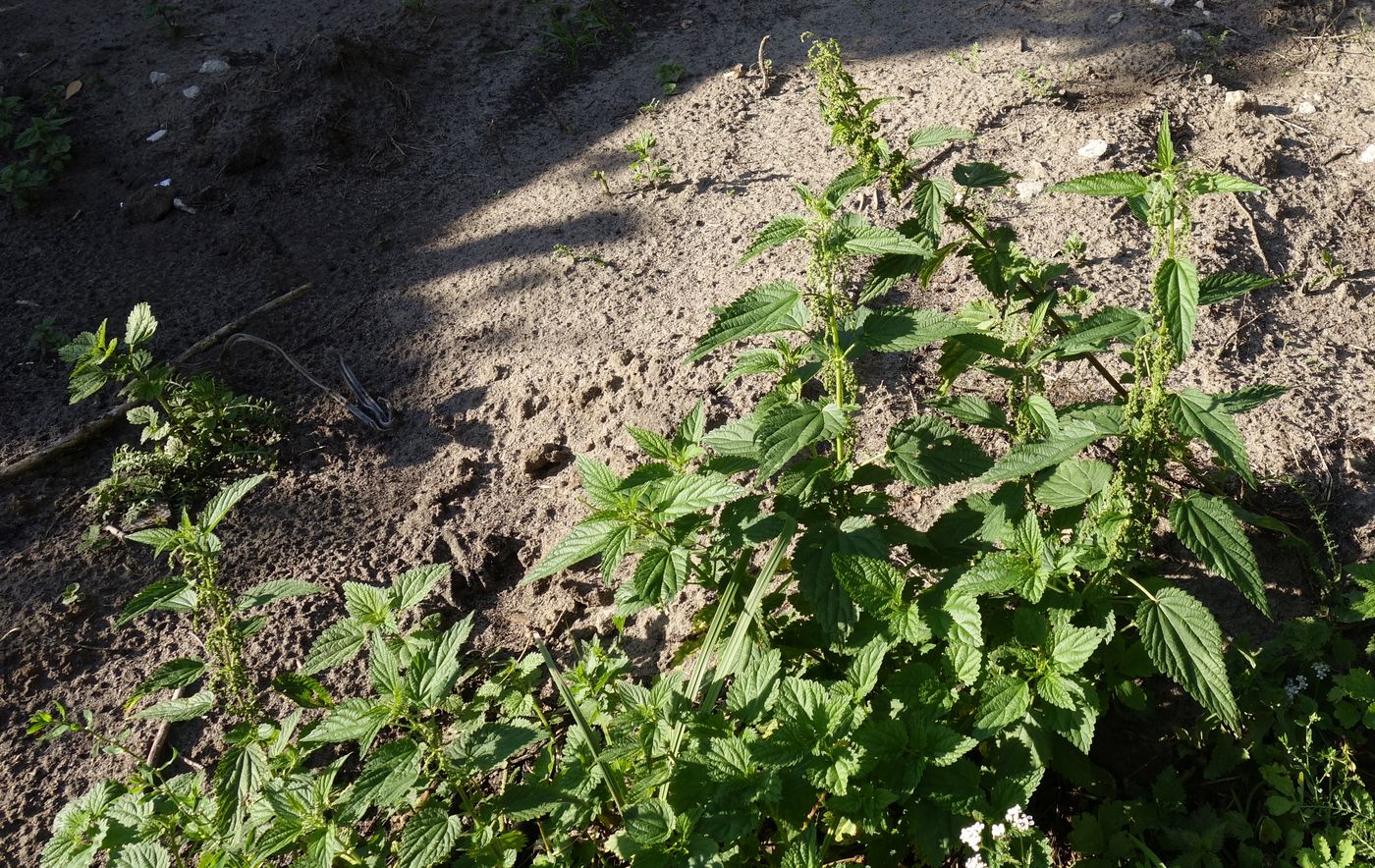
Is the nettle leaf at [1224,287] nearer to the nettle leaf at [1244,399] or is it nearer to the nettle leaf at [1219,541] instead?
the nettle leaf at [1244,399]

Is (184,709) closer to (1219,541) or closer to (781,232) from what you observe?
(781,232)

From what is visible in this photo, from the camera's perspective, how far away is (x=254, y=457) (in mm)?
3408

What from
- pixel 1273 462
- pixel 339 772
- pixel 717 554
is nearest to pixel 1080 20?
pixel 1273 462

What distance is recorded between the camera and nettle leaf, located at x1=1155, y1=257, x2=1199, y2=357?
1754 mm

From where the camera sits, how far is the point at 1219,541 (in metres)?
1.88

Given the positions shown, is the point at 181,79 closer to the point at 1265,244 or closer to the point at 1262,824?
the point at 1265,244

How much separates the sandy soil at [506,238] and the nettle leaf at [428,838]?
2.78 feet

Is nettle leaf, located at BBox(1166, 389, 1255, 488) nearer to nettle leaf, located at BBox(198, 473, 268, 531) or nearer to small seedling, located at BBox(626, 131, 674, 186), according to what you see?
nettle leaf, located at BBox(198, 473, 268, 531)

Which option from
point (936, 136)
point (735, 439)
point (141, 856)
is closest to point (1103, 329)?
point (936, 136)

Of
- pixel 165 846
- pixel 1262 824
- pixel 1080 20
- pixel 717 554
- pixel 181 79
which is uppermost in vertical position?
pixel 181 79

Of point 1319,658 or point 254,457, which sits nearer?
point 1319,658

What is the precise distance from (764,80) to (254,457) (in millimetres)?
2854

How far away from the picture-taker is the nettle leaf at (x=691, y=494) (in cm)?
195

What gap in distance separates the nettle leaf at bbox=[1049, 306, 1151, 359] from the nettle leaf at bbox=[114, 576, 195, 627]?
1.99 metres
